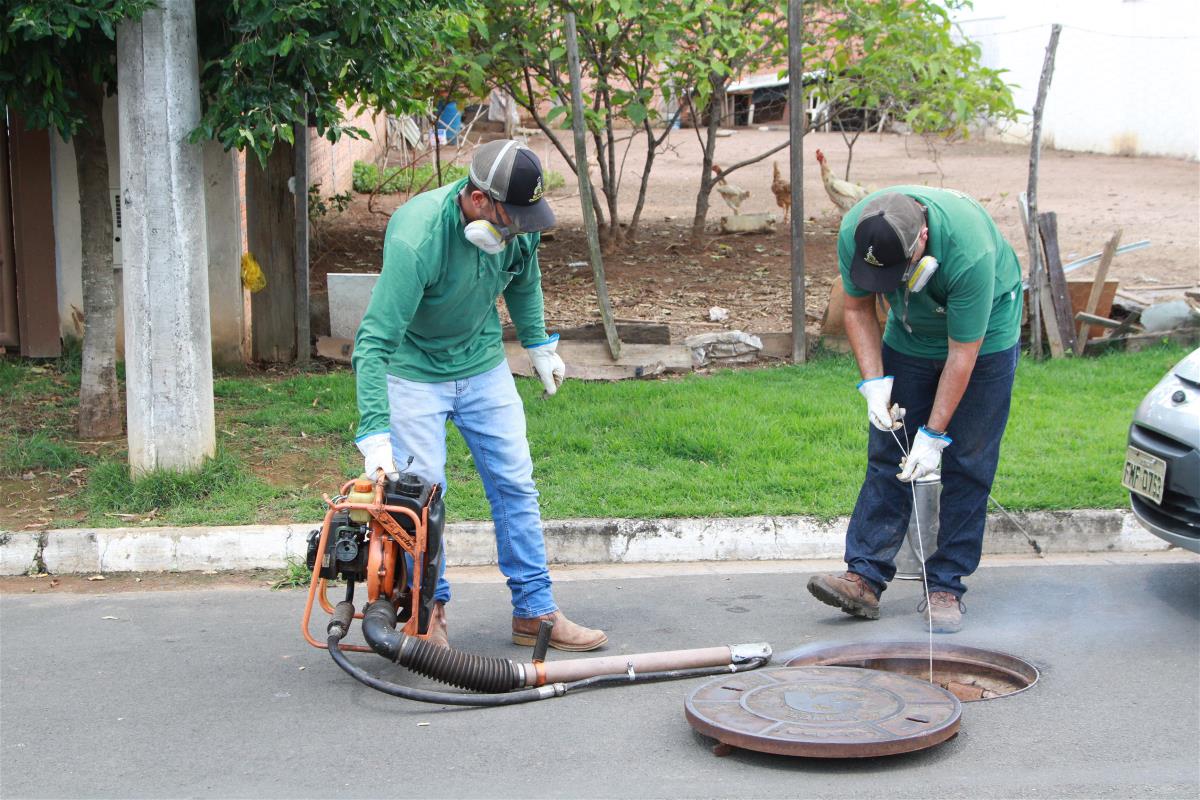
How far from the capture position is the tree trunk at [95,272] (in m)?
6.81

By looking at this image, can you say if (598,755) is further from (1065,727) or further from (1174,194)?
(1174,194)

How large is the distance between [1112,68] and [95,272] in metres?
19.9

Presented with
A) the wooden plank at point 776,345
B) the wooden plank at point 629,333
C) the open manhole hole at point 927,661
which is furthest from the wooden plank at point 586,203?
the open manhole hole at point 927,661

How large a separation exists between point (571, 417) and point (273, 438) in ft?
5.59

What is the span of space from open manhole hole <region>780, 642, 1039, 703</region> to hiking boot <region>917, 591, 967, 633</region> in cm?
13

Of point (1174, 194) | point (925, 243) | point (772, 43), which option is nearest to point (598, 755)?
point (925, 243)

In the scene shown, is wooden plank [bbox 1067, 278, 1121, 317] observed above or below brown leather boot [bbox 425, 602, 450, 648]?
above

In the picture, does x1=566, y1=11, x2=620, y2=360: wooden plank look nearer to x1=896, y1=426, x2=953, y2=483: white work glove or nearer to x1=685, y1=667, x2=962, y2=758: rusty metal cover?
x1=896, y1=426, x2=953, y2=483: white work glove

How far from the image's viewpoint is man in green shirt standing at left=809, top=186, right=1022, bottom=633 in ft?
14.2

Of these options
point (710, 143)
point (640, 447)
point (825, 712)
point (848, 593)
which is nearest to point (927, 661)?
point (848, 593)

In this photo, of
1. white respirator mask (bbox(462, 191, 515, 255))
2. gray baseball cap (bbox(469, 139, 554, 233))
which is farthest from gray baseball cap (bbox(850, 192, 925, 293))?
white respirator mask (bbox(462, 191, 515, 255))

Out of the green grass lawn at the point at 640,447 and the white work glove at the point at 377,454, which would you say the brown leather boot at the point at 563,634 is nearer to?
the white work glove at the point at 377,454

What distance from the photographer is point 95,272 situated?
22.3ft

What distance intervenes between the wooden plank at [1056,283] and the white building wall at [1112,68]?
12.3 meters
